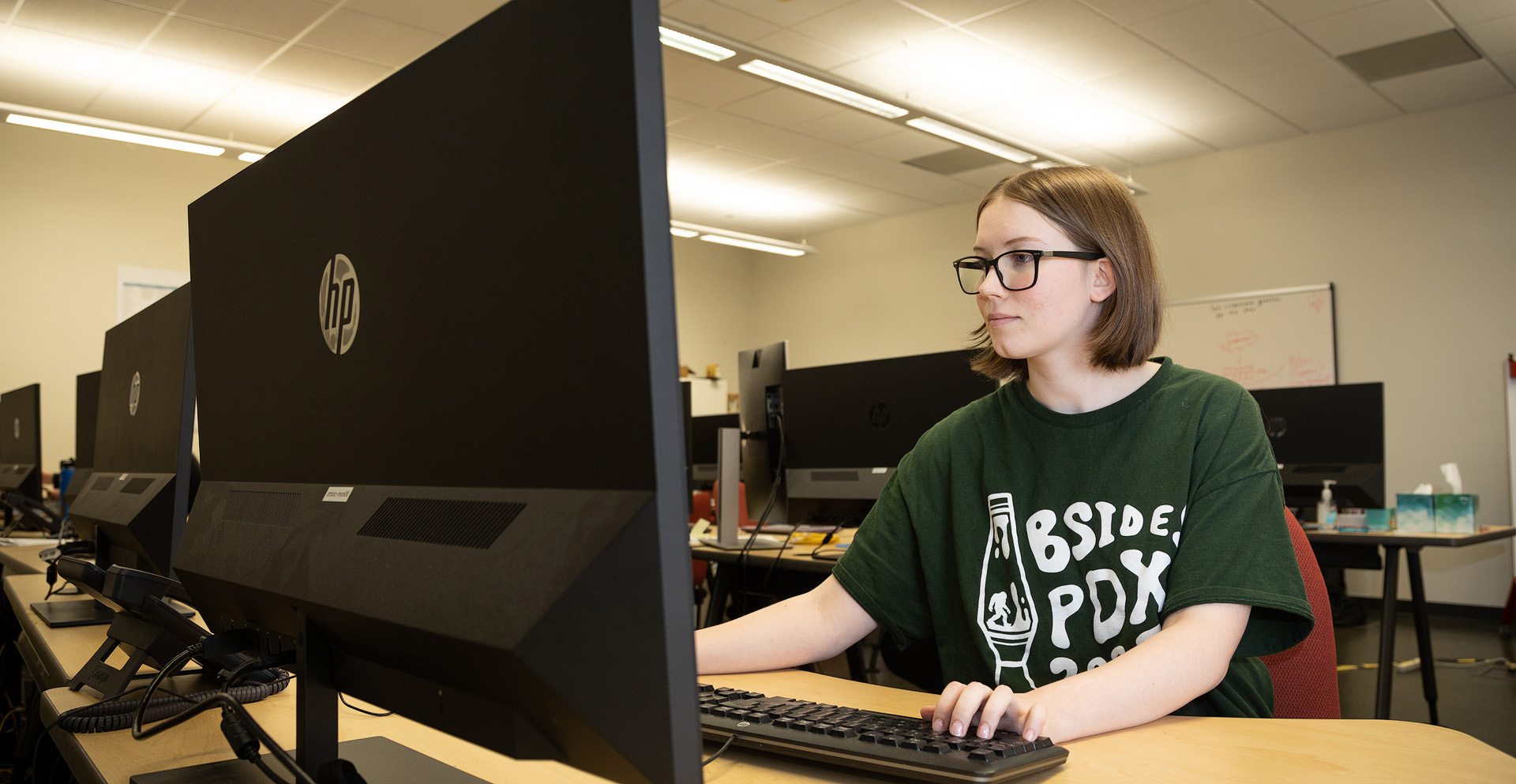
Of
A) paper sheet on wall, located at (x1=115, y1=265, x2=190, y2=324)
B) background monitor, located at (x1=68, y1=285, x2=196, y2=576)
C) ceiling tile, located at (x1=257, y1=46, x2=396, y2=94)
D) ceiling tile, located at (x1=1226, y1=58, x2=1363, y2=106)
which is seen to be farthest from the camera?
paper sheet on wall, located at (x1=115, y1=265, x2=190, y2=324)

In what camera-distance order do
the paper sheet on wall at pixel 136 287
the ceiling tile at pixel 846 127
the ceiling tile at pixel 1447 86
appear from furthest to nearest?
the paper sheet on wall at pixel 136 287, the ceiling tile at pixel 846 127, the ceiling tile at pixel 1447 86

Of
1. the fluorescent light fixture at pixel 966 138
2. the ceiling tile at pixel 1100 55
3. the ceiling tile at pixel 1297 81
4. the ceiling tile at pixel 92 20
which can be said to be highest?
the ceiling tile at pixel 92 20

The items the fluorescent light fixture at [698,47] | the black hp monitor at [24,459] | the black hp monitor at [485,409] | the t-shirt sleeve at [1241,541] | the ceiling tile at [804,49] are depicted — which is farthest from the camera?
the ceiling tile at [804,49]

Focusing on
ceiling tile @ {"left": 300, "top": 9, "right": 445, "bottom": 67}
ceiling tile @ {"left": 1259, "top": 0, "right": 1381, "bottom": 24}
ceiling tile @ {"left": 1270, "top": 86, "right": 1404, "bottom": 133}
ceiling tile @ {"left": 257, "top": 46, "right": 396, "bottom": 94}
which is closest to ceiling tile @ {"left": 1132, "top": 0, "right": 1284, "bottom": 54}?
ceiling tile @ {"left": 1259, "top": 0, "right": 1381, "bottom": 24}

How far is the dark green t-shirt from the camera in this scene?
958mm

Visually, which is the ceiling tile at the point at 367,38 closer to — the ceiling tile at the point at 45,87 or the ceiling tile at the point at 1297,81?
the ceiling tile at the point at 45,87

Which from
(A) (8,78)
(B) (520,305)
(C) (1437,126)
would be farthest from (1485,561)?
(A) (8,78)

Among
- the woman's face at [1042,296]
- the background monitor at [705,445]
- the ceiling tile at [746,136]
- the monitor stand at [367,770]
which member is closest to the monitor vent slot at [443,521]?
the monitor stand at [367,770]

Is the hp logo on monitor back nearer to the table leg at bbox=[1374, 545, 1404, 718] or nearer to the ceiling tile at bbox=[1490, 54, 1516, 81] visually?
the table leg at bbox=[1374, 545, 1404, 718]

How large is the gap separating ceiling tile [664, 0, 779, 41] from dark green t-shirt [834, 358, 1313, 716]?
327 cm

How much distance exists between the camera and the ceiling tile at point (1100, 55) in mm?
4477

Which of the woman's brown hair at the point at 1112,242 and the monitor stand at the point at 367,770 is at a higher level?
the woman's brown hair at the point at 1112,242

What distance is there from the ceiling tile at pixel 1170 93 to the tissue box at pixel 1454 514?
246 centimetres

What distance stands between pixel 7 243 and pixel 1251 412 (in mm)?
6693
